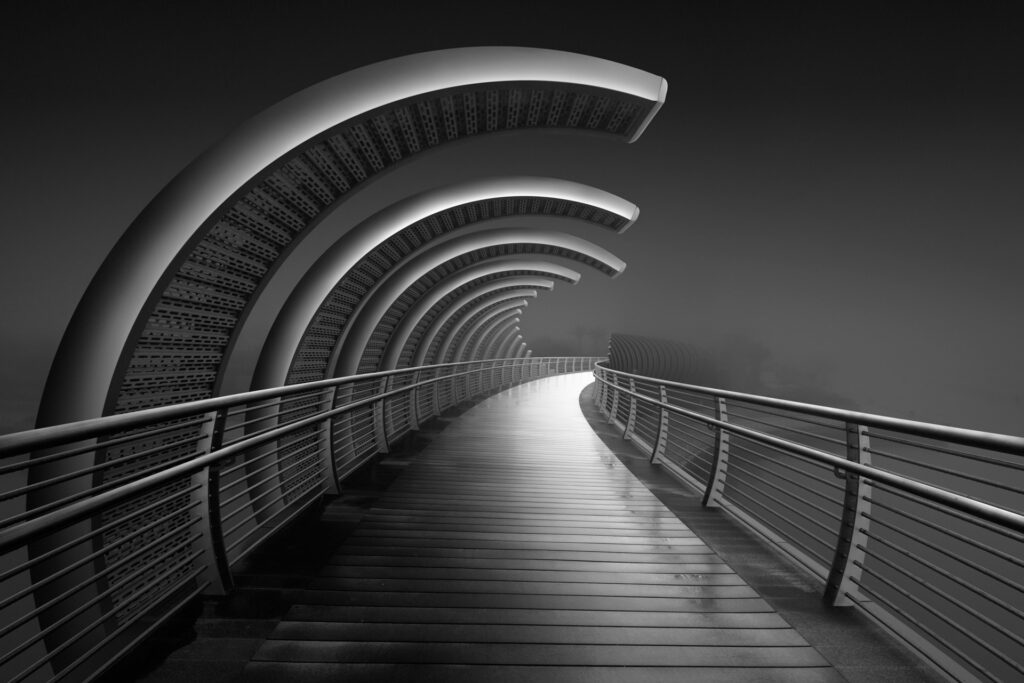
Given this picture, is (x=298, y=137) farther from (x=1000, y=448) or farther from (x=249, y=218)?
(x=1000, y=448)

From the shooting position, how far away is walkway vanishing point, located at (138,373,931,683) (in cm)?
256

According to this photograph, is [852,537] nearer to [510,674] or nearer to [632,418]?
[510,674]

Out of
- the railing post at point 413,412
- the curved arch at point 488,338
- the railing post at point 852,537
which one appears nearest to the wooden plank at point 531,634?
the railing post at point 852,537

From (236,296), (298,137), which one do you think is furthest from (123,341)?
(298,137)

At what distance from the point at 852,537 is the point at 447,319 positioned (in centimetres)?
1716

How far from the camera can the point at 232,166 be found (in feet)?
18.5

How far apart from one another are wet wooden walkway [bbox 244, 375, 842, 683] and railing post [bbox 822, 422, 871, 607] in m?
0.44

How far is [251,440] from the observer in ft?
10.9

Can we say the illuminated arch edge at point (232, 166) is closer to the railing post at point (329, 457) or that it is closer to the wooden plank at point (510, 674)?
the railing post at point (329, 457)

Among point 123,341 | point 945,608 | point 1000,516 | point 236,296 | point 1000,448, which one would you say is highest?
point 236,296

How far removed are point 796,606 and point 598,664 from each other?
1.42 meters

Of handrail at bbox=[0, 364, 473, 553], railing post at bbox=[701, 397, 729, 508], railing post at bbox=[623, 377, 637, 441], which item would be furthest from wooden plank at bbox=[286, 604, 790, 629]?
railing post at bbox=[623, 377, 637, 441]

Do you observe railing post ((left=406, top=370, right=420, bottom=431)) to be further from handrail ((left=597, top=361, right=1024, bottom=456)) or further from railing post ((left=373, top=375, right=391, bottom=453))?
handrail ((left=597, top=361, right=1024, bottom=456))

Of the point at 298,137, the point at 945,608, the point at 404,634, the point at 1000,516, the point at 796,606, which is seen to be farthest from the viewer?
the point at 945,608
